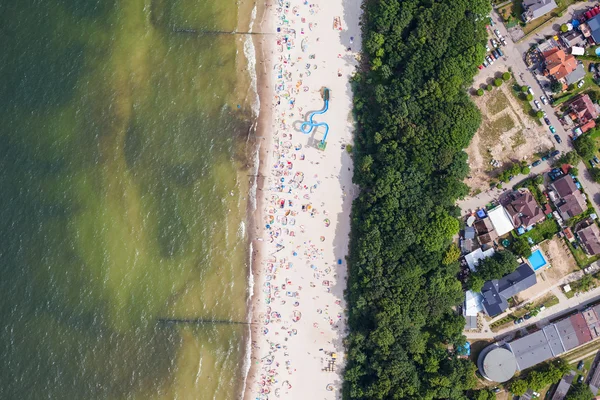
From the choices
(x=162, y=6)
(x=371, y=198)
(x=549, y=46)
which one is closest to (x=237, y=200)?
(x=371, y=198)

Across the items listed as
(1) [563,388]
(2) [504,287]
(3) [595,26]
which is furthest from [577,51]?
(1) [563,388]

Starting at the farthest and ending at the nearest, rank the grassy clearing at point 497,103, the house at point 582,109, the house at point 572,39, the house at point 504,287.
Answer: the grassy clearing at point 497,103
the house at point 572,39
the house at point 582,109
the house at point 504,287

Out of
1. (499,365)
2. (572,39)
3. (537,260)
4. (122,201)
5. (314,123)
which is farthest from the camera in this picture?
(122,201)

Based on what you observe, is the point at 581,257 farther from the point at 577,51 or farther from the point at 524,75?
the point at 577,51

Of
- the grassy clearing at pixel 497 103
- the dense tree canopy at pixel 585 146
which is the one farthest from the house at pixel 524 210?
the grassy clearing at pixel 497 103

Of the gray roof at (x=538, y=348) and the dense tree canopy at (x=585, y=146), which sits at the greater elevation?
the dense tree canopy at (x=585, y=146)

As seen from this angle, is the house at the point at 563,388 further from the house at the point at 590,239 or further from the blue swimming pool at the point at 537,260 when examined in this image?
the house at the point at 590,239

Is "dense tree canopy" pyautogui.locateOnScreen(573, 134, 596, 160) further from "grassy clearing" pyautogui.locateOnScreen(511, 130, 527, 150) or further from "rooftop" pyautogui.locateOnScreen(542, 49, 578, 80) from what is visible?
"rooftop" pyautogui.locateOnScreen(542, 49, 578, 80)
